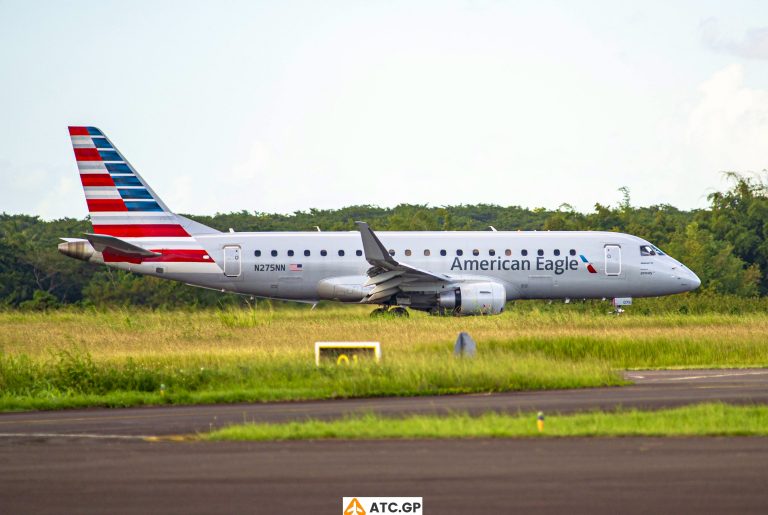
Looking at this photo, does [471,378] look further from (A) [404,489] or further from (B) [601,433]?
(A) [404,489]

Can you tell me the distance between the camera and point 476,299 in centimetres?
3784

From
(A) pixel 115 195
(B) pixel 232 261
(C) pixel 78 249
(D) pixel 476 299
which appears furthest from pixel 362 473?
(A) pixel 115 195

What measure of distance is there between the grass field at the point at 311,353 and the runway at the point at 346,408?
2.97ft

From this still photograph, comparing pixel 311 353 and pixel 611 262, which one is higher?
pixel 611 262

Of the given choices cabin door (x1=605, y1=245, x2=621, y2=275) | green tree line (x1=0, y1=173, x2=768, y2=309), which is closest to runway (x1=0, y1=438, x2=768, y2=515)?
cabin door (x1=605, y1=245, x2=621, y2=275)

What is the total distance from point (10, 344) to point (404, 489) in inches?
868

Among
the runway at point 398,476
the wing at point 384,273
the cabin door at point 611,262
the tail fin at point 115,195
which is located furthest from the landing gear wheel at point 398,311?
the runway at point 398,476

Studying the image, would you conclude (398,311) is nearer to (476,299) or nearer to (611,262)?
(476,299)

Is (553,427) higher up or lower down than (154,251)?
lower down

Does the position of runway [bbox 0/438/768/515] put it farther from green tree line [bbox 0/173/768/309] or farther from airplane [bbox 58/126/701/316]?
green tree line [bbox 0/173/768/309]

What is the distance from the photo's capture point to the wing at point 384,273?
37.4m

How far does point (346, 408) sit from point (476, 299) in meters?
19.6

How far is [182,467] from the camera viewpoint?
13.1 m

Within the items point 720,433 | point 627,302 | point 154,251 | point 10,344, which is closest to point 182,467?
point 720,433
